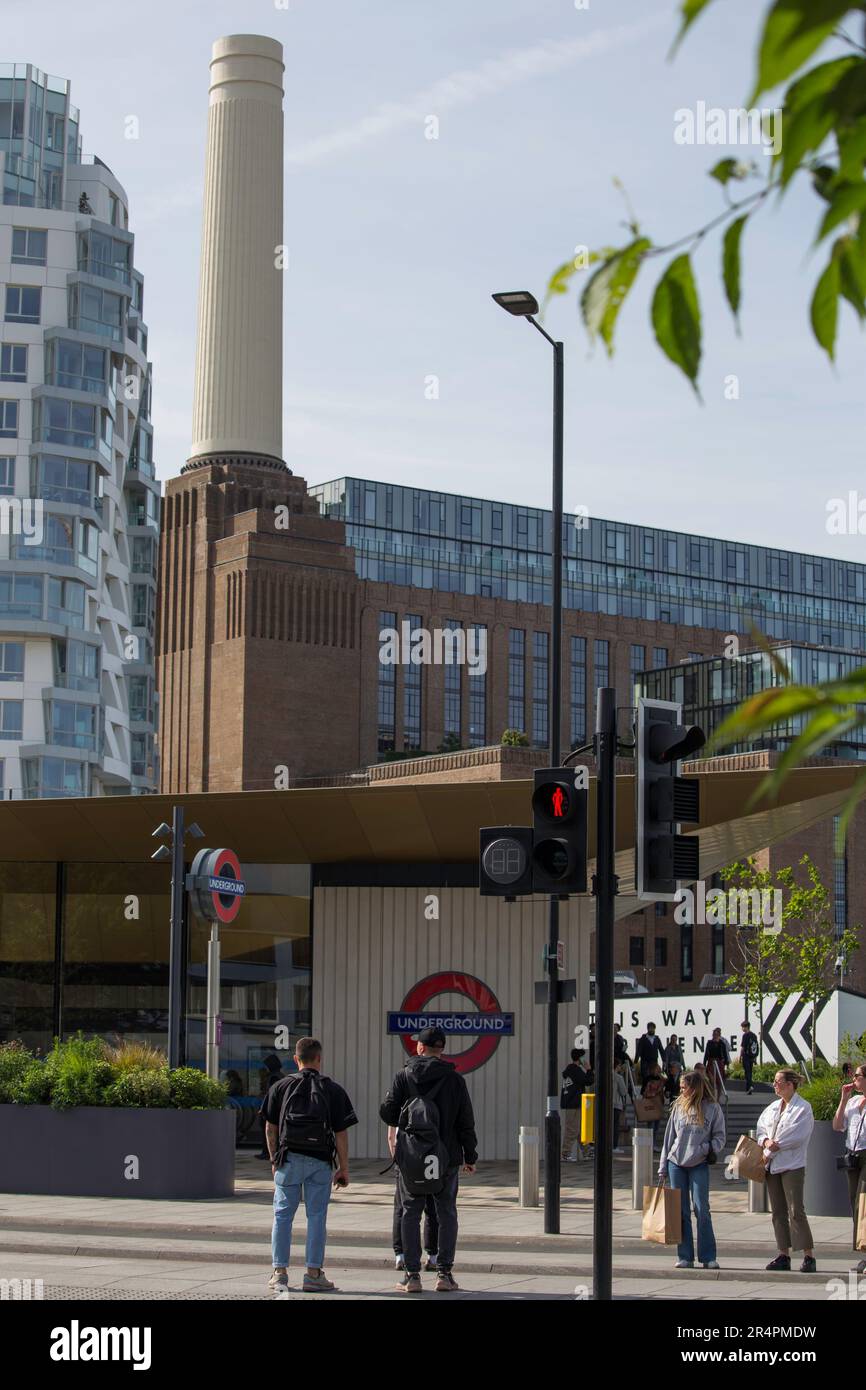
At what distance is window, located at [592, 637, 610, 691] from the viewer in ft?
386

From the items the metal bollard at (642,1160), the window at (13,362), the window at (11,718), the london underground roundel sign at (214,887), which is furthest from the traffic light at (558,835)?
the window at (13,362)

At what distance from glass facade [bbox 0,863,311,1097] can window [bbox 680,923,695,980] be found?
7693 cm

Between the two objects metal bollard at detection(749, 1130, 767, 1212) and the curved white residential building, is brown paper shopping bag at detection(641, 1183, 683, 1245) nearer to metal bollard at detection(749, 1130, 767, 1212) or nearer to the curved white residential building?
metal bollard at detection(749, 1130, 767, 1212)

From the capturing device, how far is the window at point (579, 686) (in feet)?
379

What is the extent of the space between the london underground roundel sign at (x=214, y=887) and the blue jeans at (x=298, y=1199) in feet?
29.5

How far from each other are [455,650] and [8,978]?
3344 inches

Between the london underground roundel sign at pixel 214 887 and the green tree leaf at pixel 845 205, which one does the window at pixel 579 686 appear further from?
the green tree leaf at pixel 845 205

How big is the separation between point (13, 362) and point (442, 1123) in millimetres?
75720

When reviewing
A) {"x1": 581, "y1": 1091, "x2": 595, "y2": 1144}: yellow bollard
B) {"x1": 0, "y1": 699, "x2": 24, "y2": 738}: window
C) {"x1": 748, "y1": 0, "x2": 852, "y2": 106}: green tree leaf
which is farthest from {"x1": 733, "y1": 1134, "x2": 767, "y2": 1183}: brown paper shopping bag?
{"x1": 0, "y1": 699, "x2": 24, "y2": 738}: window

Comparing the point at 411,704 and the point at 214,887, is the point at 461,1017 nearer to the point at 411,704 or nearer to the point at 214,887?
the point at 214,887

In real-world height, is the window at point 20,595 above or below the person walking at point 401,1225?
above

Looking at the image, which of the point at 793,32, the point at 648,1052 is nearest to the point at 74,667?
the point at 648,1052

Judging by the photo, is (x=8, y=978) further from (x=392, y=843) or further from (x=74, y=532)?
(x=74, y=532)
